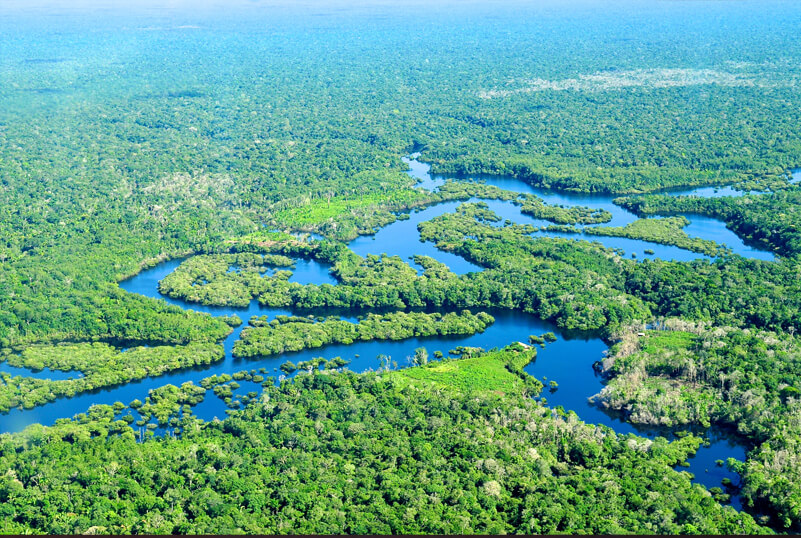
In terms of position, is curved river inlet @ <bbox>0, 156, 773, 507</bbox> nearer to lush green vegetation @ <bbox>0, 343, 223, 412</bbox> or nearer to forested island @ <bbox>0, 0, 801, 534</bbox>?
forested island @ <bbox>0, 0, 801, 534</bbox>

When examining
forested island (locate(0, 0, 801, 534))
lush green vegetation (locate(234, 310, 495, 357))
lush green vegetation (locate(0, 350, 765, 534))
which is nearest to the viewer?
lush green vegetation (locate(0, 350, 765, 534))

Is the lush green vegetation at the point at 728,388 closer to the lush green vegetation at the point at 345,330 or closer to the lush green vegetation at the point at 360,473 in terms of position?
the lush green vegetation at the point at 360,473

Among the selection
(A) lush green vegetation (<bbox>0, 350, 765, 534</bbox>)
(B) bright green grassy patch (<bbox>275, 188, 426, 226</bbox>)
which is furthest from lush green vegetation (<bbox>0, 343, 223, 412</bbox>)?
(B) bright green grassy patch (<bbox>275, 188, 426, 226</bbox>)


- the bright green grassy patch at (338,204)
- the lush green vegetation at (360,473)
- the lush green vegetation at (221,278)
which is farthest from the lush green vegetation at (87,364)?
the bright green grassy patch at (338,204)

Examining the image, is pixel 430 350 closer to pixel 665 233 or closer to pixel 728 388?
pixel 728 388

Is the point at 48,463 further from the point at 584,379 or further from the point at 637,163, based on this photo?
the point at 637,163

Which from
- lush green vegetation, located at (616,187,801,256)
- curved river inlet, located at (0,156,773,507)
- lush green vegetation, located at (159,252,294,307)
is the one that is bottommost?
curved river inlet, located at (0,156,773,507)

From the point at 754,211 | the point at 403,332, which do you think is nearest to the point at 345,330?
the point at 403,332
